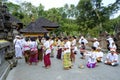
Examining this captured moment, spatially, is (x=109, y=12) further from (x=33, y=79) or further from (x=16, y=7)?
(x=33, y=79)

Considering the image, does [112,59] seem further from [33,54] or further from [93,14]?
[93,14]

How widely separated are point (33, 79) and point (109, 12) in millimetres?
42401

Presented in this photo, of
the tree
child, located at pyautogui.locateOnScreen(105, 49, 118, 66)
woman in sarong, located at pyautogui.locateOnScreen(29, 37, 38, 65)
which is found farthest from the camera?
the tree

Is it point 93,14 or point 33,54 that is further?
point 93,14

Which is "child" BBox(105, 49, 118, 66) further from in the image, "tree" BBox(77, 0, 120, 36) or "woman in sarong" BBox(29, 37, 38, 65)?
"tree" BBox(77, 0, 120, 36)

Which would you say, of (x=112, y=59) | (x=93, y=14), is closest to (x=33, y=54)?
(x=112, y=59)

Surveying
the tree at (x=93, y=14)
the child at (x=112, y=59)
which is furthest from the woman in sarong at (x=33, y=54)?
the tree at (x=93, y=14)

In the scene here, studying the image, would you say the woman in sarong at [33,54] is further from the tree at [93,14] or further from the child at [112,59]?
the tree at [93,14]

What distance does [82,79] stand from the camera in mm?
9977

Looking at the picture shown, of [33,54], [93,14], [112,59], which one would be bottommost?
[112,59]

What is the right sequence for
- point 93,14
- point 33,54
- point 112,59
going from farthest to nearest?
point 93,14
point 33,54
point 112,59

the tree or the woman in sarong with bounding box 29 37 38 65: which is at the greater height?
the tree

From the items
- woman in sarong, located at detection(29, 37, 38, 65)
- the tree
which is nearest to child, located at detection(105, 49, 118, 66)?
woman in sarong, located at detection(29, 37, 38, 65)

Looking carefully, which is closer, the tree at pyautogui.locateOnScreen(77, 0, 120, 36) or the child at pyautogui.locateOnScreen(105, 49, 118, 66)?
the child at pyautogui.locateOnScreen(105, 49, 118, 66)
